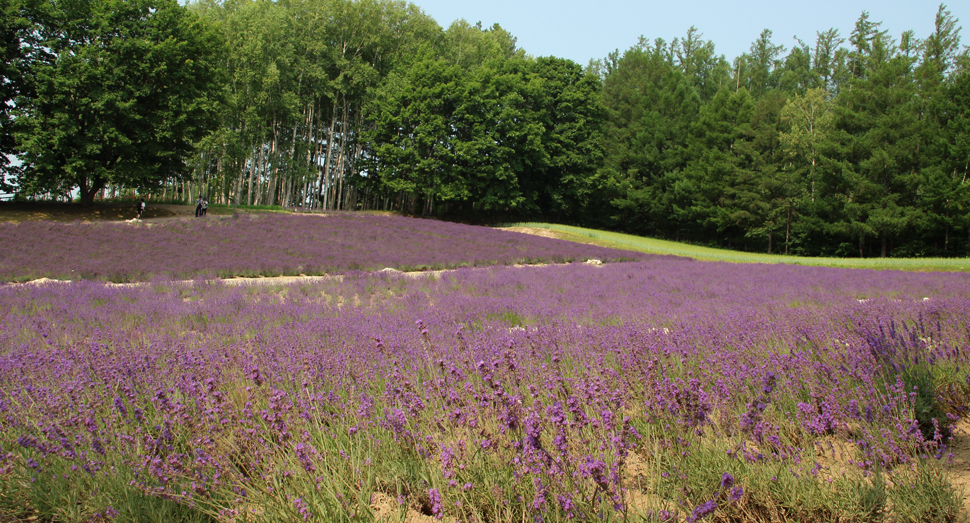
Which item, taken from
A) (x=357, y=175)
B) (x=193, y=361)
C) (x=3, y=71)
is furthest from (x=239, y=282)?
(x=357, y=175)

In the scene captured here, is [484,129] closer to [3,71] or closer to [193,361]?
[3,71]

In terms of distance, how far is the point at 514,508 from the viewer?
2.36 meters

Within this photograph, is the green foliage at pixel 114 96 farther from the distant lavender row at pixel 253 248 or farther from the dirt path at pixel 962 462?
the dirt path at pixel 962 462

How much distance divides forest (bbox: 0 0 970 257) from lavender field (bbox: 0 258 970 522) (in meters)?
28.6

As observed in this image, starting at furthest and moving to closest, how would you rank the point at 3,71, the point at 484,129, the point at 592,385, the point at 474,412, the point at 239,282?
the point at 484,129
the point at 3,71
the point at 239,282
the point at 474,412
the point at 592,385

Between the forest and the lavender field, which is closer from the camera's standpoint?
the lavender field

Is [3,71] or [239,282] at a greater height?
[3,71]

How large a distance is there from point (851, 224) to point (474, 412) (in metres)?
38.5

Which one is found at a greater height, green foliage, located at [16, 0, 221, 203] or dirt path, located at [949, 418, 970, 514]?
green foliage, located at [16, 0, 221, 203]

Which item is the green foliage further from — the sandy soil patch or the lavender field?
the lavender field

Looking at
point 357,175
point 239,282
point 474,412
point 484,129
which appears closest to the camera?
point 474,412

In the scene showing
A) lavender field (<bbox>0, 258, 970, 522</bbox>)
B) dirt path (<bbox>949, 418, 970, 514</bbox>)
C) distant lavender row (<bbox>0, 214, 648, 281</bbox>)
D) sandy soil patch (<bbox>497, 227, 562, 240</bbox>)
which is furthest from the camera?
sandy soil patch (<bbox>497, 227, 562, 240</bbox>)

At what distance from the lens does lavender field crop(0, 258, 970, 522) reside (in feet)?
7.47

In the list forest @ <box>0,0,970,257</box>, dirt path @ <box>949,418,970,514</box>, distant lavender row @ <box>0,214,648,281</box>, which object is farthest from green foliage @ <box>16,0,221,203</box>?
dirt path @ <box>949,418,970,514</box>
